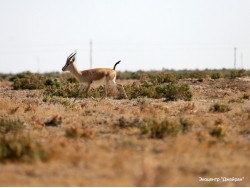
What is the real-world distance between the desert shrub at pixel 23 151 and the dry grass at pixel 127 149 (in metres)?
0.02

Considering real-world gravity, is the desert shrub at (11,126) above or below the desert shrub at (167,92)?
below

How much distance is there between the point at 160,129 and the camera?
49.5ft

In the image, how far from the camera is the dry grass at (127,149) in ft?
33.0

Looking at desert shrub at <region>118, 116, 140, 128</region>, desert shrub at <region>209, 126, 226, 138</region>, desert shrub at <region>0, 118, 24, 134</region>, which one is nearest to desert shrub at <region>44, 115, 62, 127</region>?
desert shrub at <region>0, 118, 24, 134</region>

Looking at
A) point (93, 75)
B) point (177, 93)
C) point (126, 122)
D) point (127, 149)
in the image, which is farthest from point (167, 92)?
point (127, 149)

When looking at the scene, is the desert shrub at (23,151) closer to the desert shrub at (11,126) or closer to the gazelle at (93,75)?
the desert shrub at (11,126)

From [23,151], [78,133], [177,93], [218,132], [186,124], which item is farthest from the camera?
→ [177,93]

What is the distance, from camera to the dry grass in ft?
33.0

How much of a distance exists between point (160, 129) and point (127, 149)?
10.4 feet

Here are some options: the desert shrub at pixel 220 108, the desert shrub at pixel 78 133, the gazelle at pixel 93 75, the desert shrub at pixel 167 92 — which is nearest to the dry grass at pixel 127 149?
the desert shrub at pixel 78 133

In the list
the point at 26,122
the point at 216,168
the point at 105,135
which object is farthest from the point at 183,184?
the point at 26,122

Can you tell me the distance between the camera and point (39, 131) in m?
15.9

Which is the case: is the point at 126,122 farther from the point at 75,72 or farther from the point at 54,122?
the point at 75,72

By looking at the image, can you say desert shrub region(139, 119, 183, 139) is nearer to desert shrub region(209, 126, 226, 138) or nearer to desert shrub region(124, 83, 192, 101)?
desert shrub region(209, 126, 226, 138)
